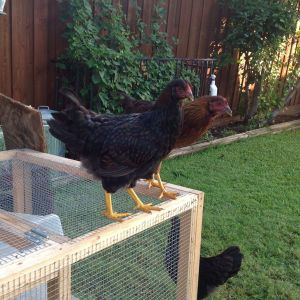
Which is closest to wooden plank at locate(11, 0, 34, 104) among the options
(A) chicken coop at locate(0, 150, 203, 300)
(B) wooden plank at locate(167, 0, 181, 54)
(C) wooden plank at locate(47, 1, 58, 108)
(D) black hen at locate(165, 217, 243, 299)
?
(C) wooden plank at locate(47, 1, 58, 108)

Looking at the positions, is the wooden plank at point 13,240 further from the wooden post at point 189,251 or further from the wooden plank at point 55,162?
the wooden post at point 189,251

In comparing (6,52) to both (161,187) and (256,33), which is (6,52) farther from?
(256,33)

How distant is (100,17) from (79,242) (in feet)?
10.0

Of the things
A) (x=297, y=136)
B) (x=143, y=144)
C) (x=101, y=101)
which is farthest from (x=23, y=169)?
(x=297, y=136)

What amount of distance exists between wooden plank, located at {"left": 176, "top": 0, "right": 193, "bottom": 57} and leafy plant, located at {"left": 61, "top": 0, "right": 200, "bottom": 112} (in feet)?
3.34

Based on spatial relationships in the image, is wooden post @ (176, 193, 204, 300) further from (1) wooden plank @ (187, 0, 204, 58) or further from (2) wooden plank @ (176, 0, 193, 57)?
(1) wooden plank @ (187, 0, 204, 58)

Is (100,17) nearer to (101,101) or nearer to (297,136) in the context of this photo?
(101,101)

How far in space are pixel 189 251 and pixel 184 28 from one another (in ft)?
13.1

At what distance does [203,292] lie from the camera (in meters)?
2.04

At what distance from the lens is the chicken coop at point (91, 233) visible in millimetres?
1143

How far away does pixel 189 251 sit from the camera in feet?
4.99

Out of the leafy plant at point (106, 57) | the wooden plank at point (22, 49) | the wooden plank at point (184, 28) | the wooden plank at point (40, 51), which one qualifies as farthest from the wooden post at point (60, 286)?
the wooden plank at point (184, 28)

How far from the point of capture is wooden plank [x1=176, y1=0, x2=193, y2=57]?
16.3ft

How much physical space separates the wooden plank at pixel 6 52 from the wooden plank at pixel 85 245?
238cm
